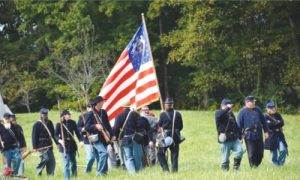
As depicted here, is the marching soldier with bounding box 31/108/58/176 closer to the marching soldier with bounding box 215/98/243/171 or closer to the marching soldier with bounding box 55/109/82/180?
the marching soldier with bounding box 55/109/82/180

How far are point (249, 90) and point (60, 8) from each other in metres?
16.6

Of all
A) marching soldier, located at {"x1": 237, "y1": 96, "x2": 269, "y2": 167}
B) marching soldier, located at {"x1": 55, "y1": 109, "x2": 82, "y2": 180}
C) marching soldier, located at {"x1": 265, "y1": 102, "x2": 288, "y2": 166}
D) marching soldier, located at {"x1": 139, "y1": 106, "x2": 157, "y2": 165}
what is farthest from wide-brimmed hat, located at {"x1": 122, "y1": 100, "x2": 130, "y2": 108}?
marching soldier, located at {"x1": 265, "y1": 102, "x2": 288, "y2": 166}

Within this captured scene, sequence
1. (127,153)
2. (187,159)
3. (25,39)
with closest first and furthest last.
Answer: (127,153) < (187,159) < (25,39)

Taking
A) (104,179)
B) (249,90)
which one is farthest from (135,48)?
(249,90)

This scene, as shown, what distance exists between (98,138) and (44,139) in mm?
1939

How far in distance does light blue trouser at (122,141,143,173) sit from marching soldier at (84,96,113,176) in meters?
0.58

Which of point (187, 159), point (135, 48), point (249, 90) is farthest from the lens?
point (249, 90)

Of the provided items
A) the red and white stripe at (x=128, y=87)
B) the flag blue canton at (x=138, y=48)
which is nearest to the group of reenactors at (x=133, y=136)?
the red and white stripe at (x=128, y=87)

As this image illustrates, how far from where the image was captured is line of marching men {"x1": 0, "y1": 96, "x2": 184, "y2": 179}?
A: 15.9 m

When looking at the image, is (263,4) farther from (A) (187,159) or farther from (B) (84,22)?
(A) (187,159)

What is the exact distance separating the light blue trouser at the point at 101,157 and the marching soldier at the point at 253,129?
11.6 feet

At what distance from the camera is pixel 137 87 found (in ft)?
57.0

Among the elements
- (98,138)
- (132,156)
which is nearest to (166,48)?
(132,156)

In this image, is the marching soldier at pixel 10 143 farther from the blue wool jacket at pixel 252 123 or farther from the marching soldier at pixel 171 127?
the blue wool jacket at pixel 252 123
